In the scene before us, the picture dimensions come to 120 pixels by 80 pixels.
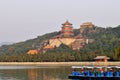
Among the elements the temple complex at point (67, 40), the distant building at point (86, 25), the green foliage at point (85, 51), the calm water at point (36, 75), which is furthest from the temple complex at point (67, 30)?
the calm water at point (36, 75)

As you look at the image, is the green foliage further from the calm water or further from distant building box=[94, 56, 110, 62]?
the calm water

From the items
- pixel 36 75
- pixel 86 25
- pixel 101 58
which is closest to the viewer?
pixel 36 75

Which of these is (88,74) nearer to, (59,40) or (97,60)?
(97,60)

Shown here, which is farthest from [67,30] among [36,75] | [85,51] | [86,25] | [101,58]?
[36,75]

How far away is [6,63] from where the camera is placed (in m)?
110

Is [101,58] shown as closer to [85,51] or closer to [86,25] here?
[85,51]

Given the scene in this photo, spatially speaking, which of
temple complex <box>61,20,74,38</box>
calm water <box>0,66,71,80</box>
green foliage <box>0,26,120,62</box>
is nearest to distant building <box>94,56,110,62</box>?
green foliage <box>0,26,120,62</box>

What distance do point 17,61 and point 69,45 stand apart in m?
31.9

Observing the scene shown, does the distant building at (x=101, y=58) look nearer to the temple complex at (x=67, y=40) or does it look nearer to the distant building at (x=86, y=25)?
the temple complex at (x=67, y=40)

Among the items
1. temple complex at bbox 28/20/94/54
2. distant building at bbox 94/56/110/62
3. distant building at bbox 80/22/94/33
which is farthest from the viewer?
distant building at bbox 80/22/94/33

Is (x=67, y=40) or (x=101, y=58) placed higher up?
(x=67, y=40)

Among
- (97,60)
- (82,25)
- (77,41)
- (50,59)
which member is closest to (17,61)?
(50,59)

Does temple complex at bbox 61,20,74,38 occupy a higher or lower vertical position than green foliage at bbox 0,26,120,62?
higher

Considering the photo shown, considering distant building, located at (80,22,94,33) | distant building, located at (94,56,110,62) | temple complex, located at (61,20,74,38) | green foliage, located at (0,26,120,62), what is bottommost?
distant building, located at (94,56,110,62)
